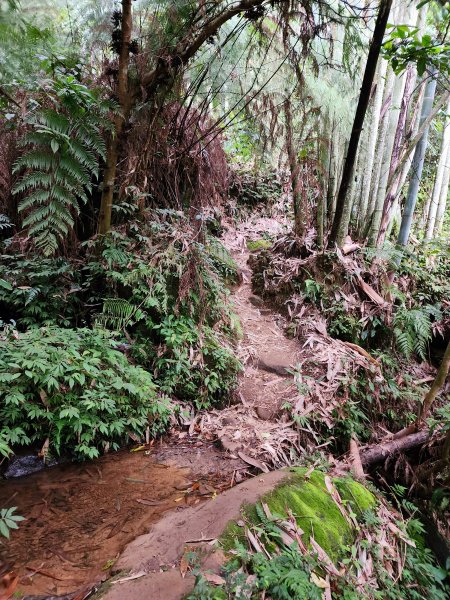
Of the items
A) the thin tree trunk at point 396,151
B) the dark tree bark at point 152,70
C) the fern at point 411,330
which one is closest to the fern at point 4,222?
the dark tree bark at point 152,70

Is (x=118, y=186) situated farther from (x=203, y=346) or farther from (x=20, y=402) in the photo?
(x=20, y=402)

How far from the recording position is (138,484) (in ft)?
9.18

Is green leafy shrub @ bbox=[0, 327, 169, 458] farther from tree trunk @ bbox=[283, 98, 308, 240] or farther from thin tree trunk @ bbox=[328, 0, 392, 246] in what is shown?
tree trunk @ bbox=[283, 98, 308, 240]

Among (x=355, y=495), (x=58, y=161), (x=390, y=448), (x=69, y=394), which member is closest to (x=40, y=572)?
(x=69, y=394)

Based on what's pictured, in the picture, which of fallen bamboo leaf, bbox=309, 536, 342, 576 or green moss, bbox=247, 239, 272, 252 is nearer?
fallen bamboo leaf, bbox=309, 536, 342, 576

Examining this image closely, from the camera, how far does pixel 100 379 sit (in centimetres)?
305

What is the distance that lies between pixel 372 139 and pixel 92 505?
577cm

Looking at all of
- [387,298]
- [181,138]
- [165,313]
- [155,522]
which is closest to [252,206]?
[181,138]

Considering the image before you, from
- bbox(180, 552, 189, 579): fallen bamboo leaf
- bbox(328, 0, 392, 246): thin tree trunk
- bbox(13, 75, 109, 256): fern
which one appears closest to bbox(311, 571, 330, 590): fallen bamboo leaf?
bbox(180, 552, 189, 579): fallen bamboo leaf

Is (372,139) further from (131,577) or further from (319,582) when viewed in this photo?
(131,577)

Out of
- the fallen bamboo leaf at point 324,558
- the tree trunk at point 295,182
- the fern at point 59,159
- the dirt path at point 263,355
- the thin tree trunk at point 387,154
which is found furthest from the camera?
the thin tree trunk at point 387,154

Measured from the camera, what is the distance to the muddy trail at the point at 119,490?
6.63 ft

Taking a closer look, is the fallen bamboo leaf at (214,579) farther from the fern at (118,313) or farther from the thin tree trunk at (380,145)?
the thin tree trunk at (380,145)

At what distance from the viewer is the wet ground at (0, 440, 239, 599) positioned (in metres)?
1.98
